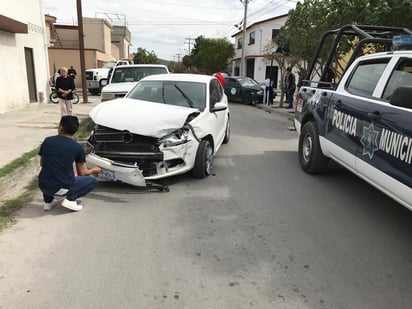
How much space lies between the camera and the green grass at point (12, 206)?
4347mm

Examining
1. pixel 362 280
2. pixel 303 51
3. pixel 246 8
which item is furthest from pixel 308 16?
pixel 246 8

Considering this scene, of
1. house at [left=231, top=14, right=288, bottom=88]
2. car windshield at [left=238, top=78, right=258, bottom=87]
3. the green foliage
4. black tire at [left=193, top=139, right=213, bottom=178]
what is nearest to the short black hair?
black tire at [left=193, top=139, right=213, bottom=178]

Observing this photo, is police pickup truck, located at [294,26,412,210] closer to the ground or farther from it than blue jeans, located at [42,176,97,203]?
farther from it

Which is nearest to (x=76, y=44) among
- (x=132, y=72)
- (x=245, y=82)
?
(x=245, y=82)

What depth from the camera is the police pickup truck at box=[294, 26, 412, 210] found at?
362 cm

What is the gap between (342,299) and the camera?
2973 millimetres

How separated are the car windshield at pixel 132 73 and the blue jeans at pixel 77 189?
823 centimetres

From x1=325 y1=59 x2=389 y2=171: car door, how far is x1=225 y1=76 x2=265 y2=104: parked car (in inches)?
605

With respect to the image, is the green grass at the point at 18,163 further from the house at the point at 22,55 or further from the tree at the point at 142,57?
the tree at the point at 142,57

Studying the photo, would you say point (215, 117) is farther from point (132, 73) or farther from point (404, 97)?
point (132, 73)

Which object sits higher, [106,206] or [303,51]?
[303,51]

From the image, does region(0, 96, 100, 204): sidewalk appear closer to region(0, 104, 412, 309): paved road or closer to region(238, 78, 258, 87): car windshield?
region(0, 104, 412, 309): paved road

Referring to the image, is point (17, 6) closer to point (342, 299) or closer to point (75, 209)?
point (75, 209)

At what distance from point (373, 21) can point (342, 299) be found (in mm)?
7497
